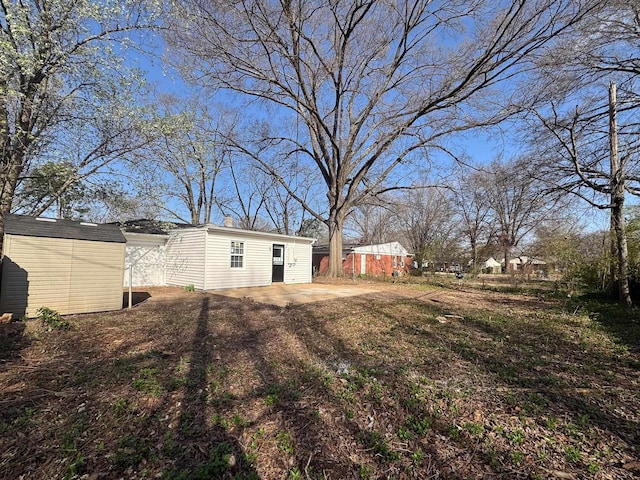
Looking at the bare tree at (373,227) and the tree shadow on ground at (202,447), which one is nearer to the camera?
the tree shadow on ground at (202,447)

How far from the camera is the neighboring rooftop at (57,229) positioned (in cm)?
586

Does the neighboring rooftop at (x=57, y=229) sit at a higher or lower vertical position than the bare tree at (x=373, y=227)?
lower

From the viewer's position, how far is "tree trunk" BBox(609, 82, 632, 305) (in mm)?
8656

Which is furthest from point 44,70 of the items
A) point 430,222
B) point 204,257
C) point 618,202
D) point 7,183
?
point 430,222

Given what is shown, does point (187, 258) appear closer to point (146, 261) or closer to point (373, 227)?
point (146, 261)

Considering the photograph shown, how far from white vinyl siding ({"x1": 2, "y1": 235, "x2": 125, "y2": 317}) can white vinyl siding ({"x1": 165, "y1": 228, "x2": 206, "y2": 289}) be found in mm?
4231

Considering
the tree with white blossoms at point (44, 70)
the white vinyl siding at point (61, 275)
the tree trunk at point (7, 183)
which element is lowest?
the white vinyl siding at point (61, 275)

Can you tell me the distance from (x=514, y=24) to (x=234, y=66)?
9.77 meters

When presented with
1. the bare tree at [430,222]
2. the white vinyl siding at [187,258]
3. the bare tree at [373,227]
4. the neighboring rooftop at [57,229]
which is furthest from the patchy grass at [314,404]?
the bare tree at [373,227]

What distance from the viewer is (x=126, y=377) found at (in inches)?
134

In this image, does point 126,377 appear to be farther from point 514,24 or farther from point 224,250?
point 514,24

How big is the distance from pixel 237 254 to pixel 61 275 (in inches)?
251

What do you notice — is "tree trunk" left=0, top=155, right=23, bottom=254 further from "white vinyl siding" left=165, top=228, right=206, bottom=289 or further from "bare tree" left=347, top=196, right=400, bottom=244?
"bare tree" left=347, top=196, right=400, bottom=244

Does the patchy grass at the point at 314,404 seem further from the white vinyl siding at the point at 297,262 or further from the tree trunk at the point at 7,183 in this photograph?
the white vinyl siding at the point at 297,262
